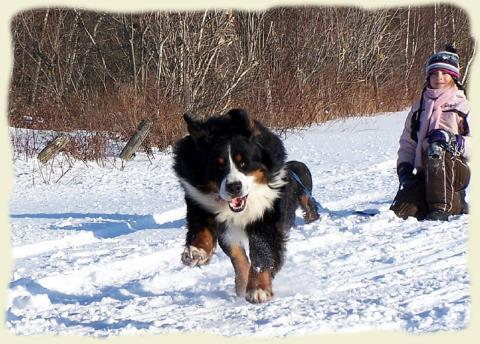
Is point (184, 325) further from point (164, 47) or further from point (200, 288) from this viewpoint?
point (164, 47)

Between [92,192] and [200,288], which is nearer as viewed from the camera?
[200,288]

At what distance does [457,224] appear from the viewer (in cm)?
619

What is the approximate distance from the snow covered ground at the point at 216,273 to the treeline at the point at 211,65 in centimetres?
478

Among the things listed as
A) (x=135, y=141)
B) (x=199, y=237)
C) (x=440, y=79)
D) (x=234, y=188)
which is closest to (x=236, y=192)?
(x=234, y=188)

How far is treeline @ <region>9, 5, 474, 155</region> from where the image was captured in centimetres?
1400

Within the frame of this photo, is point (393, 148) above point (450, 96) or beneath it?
beneath

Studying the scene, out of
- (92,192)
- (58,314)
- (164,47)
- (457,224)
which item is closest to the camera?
(58,314)

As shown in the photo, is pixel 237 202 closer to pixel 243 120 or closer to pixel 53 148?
pixel 243 120

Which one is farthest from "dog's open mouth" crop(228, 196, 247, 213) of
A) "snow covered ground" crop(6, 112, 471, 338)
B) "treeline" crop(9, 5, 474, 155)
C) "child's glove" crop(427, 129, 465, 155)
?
"treeline" crop(9, 5, 474, 155)

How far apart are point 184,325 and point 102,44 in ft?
44.2

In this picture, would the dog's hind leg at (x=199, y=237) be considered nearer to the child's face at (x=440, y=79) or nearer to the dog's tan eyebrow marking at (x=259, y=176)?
the dog's tan eyebrow marking at (x=259, y=176)

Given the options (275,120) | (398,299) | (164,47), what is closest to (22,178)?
(164,47)

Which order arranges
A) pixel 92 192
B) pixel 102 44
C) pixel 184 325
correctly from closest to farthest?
pixel 184 325
pixel 92 192
pixel 102 44

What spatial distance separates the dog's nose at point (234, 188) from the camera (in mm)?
4418
